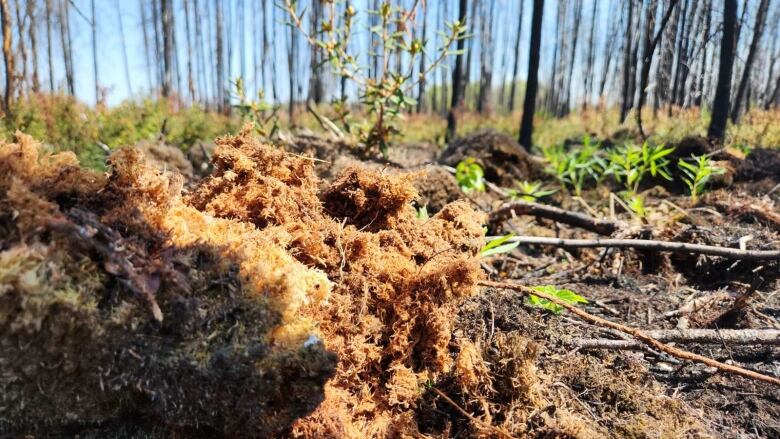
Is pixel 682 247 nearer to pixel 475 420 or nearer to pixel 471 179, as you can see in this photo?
pixel 475 420

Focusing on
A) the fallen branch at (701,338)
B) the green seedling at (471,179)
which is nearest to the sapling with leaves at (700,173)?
the green seedling at (471,179)

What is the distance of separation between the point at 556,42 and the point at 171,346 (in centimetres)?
3260

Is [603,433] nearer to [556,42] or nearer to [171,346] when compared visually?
[171,346]

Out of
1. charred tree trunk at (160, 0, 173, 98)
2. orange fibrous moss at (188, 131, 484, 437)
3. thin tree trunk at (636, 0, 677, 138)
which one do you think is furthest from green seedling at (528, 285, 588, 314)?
charred tree trunk at (160, 0, 173, 98)

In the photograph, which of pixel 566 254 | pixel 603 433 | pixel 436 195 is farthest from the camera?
pixel 436 195

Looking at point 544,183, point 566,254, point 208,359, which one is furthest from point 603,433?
point 544,183

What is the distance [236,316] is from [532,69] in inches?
298

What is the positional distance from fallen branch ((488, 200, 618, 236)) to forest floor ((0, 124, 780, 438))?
0.69 meters

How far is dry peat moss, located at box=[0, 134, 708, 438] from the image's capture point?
1131 mm

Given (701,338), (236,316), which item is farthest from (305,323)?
(701,338)

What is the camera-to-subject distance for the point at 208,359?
117 cm

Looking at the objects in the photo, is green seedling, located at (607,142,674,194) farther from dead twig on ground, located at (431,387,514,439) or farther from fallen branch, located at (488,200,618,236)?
dead twig on ground, located at (431,387,514,439)

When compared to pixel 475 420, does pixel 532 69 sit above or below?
above

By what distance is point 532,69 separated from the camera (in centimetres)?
781
